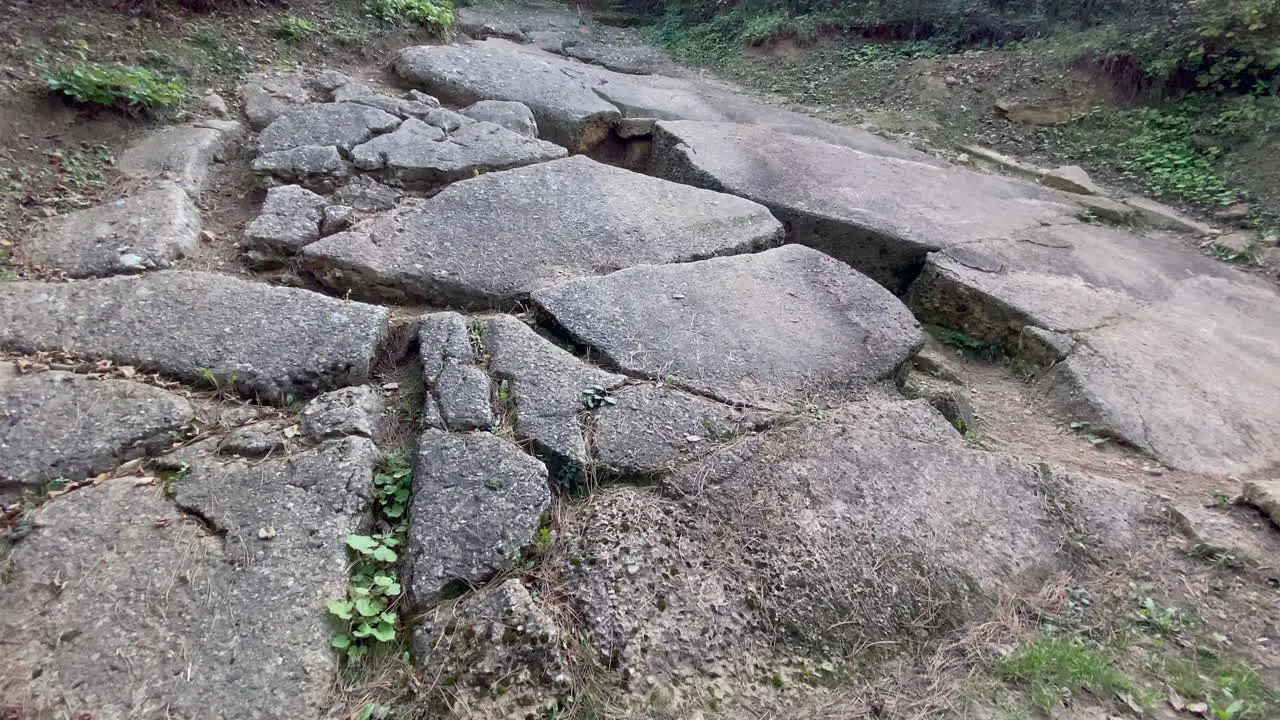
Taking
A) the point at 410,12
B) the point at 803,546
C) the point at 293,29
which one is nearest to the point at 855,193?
the point at 803,546

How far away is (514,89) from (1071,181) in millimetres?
3684

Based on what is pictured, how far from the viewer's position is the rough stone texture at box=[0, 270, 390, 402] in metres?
2.13

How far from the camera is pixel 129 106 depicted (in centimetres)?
313

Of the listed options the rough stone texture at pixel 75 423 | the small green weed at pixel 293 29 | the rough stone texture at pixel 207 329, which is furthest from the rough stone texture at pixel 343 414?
the small green weed at pixel 293 29

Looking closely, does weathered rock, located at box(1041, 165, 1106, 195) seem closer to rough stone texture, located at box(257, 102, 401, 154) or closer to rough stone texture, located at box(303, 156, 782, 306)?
rough stone texture, located at box(303, 156, 782, 306)

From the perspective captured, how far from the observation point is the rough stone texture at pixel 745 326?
243 centimetres

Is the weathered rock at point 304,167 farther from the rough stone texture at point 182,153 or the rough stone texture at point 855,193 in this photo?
the rough stone texture at point 855,193

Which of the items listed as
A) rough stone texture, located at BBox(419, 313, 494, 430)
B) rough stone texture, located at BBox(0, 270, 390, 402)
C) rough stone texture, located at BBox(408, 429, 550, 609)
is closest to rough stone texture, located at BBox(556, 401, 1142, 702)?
rough stone texture, located at BBox(408, 429, 550, 609)

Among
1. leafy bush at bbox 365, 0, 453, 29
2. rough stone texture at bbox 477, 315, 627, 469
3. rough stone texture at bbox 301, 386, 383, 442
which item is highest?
leafy bush at bbox 365, 0, 453, 29

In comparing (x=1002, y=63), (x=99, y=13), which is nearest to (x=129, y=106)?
(x=99, y=13)

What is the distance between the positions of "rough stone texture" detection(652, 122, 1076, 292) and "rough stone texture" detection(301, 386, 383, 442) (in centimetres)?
225

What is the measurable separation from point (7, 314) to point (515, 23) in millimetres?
5690

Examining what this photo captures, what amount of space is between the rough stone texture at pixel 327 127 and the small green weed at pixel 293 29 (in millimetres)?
824

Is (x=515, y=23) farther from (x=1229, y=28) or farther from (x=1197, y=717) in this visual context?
(x=1197, y=717)
